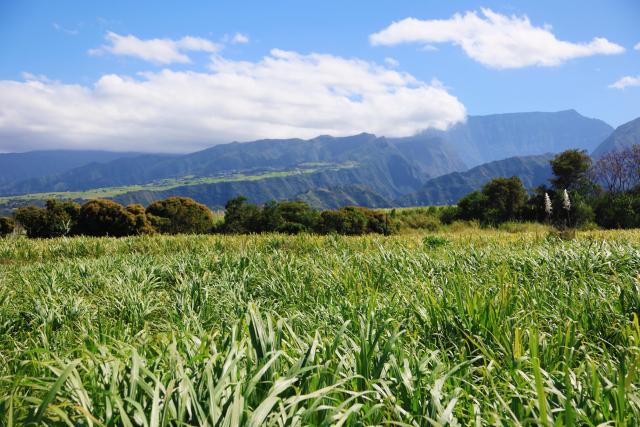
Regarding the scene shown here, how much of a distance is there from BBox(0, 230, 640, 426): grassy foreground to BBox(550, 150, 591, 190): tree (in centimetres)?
2899

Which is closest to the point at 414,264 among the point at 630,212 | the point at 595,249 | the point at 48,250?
the point at 595,249

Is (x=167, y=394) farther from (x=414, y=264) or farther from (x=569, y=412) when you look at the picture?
(x=414, y=264)

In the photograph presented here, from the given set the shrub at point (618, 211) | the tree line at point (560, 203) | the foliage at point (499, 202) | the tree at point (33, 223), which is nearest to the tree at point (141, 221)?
the tree at point (33, 223)

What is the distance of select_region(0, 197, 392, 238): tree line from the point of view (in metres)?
32.3

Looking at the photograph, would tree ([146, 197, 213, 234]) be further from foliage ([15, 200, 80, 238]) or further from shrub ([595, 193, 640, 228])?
shrub ([595, 193, 640, 228])

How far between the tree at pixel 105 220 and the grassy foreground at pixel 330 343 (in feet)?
79.7

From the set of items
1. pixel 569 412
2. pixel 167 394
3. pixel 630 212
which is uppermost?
pixel 167 394

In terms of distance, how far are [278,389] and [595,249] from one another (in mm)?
8192

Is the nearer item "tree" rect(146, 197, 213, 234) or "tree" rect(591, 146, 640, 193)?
"tree" rect(146, 197, 213, 234)

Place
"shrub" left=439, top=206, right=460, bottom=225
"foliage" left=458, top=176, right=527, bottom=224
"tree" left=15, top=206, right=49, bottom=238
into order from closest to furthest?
"foliage" left=458, top=176, right=527, bottom=224, "shrub" left=439, top=206, right=460, bottom=225, "tree" left=15, top=206, right=49, bottom=238

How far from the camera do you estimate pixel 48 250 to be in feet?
46.4

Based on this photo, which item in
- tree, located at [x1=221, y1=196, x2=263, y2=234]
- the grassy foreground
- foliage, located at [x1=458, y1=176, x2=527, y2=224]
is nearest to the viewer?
the grassy foreground

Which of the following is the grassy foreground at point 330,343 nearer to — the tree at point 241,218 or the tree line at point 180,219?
the tree line at point 180,219

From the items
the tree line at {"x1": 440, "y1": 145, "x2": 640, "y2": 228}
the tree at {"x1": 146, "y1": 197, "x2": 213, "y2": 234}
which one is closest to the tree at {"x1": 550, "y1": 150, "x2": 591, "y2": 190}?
the tree line at {"x1": 440, "y1": 145, "x2": 640, "y2": 228}
